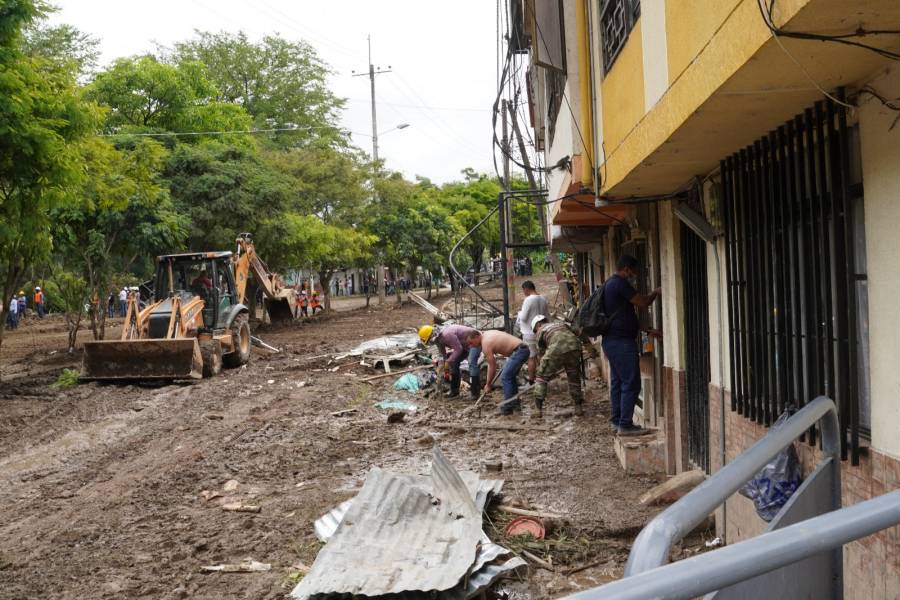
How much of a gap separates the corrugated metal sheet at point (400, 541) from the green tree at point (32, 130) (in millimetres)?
8638

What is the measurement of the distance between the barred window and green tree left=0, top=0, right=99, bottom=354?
8509mm

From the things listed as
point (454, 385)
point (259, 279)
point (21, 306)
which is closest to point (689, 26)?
point (454, 385)

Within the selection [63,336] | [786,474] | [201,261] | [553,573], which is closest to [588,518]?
[553,573]

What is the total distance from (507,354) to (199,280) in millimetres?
9060

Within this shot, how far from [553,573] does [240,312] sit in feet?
47.9

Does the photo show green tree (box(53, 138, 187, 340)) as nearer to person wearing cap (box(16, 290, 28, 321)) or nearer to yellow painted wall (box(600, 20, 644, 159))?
yellow painted wall (box(600, 20, 644, 159))

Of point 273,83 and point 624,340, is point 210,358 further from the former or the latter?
point 273,83

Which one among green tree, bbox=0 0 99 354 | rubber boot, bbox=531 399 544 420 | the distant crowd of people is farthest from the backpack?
the distant crowd of people

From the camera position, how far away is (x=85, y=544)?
6.49 meters

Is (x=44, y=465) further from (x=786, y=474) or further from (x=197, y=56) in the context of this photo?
(x=197, y=56)

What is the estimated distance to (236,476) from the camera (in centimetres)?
869

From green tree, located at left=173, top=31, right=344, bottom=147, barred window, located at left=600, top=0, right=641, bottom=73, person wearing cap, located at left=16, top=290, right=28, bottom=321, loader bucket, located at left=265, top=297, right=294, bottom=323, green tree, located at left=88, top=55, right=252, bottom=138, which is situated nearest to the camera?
barred window, located at left=600, top=0, right=641, bottom=73

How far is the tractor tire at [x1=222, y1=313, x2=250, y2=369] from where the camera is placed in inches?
729

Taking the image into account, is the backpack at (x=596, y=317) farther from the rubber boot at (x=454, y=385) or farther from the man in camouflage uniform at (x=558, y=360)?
the rubber boot at (x=454, y=385)
